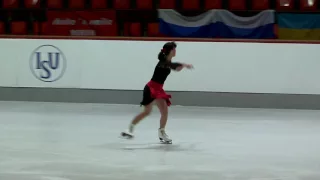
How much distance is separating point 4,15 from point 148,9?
3.71 m

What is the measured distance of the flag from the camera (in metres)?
11.9

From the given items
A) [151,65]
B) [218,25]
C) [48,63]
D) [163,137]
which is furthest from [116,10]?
[163,137]

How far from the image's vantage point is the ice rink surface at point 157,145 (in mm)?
4625

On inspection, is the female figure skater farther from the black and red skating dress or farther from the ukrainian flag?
the ukrainian flag

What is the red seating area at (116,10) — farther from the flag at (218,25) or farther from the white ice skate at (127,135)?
the white ice skate at (127,135)

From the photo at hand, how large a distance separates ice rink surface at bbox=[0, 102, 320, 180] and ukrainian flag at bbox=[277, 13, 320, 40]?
12.0ft

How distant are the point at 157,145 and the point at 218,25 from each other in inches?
256

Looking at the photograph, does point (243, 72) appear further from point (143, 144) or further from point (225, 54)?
point (143, 144)

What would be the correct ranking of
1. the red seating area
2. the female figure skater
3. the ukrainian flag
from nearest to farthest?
the female figure skater, the ukrainian flag, the red seating area

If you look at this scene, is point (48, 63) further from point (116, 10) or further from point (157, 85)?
point (116, 10)

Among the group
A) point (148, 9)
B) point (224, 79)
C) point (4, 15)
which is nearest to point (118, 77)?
point (224, 79)

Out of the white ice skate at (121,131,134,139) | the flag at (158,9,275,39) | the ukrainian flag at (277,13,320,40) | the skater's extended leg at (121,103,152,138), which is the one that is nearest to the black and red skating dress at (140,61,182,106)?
the skater's extended leg at (121,103,152,138)

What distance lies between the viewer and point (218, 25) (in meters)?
11.9

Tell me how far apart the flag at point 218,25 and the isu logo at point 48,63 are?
3419 millimetres
